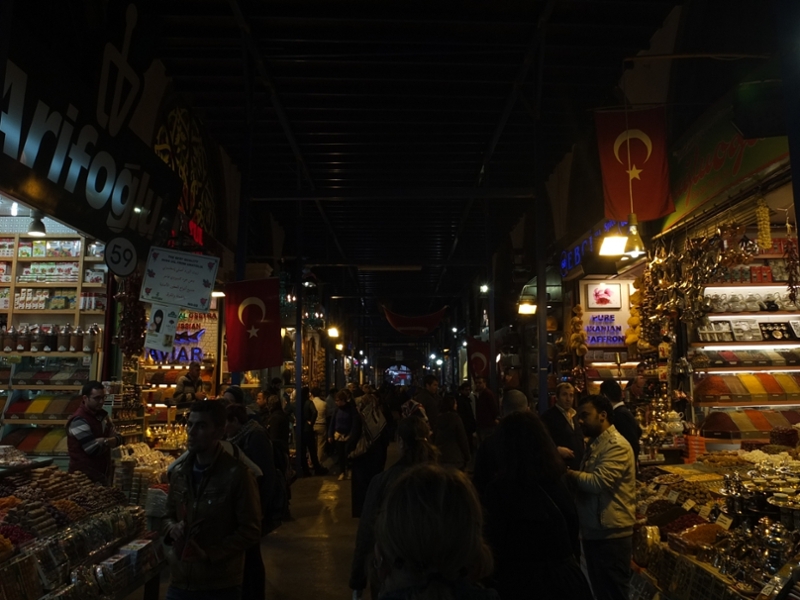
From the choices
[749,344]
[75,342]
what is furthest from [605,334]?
[75,342]

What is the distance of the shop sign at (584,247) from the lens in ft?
27.5

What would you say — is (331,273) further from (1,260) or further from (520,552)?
(520,552)

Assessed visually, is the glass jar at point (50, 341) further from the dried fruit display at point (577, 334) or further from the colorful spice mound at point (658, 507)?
the dried fruit display at point (577, 334)

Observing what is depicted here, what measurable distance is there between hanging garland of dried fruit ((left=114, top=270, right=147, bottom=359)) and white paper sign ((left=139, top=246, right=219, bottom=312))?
1154mm

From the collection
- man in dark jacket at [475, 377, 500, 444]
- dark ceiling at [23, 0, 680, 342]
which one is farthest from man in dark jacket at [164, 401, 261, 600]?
man in dark jacket at [475, 377, 500, 444]

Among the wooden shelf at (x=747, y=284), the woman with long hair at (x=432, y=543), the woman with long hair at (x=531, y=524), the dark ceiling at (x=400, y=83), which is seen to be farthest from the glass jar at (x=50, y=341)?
the wooden shelf at (x=747, y=284)

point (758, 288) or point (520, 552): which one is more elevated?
point (758, 288)

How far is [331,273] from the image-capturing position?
22422mm

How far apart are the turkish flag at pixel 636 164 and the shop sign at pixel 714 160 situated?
20cm

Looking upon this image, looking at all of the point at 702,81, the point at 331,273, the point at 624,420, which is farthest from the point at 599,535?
the point at 331,273

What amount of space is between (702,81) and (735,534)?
16.0 ft

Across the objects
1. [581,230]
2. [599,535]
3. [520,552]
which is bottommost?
[599,535]

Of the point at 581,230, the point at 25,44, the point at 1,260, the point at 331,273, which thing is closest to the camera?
the point at 25,44

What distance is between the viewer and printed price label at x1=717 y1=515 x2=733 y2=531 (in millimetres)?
4395
